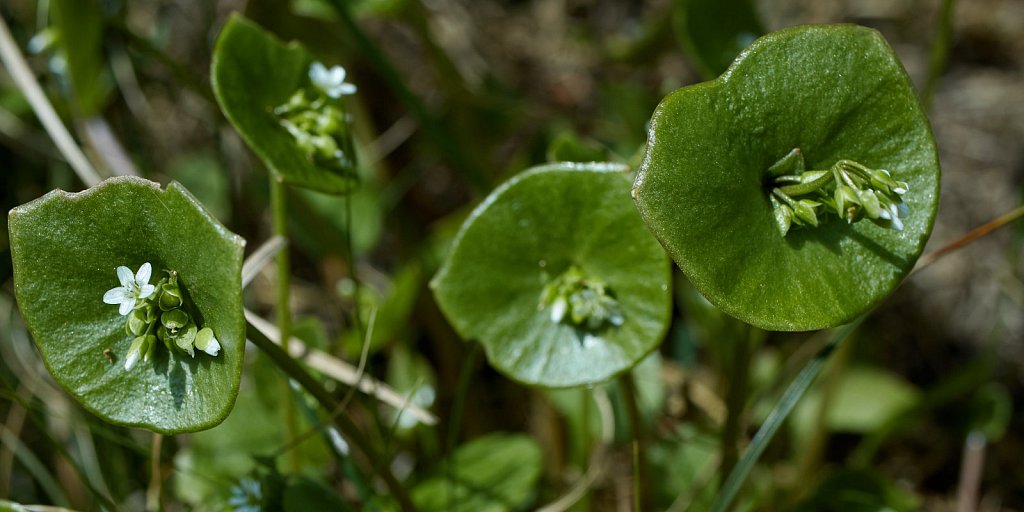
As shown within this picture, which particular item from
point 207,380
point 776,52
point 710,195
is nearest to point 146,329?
point 207,380

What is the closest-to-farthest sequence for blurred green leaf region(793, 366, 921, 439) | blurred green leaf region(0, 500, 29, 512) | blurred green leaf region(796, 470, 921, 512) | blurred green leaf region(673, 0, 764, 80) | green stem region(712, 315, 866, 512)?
blurred green leaf region(0, 500, 29, 512), green stem region(712, 315, 866, 512), blurred green leaf region(796, 470, 921, 512), blurred green leaf region(673, 0, 764, 80), blurred green leaf region(793, 366, 921, 439)

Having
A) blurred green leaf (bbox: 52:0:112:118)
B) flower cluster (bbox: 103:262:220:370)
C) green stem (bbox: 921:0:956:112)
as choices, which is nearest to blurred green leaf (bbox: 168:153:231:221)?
blurred green leaf (bbox: 52:0:112:118)

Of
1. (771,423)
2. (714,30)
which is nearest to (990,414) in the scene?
(771,423)

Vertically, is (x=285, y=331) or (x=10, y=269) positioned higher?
(x=285, y=331)

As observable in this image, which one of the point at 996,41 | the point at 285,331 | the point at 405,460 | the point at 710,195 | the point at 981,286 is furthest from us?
the point at 996,41

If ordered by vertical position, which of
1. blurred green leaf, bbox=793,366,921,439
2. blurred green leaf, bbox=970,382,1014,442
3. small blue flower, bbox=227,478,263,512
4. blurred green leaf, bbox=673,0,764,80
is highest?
blurred green leaf, bbox=673,0,764,80

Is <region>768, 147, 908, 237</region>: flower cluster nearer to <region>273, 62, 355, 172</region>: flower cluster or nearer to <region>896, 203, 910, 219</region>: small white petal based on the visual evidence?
<region>896, 203, 910, 219</region>: small white petal

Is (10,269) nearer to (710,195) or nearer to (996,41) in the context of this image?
(710,195)
